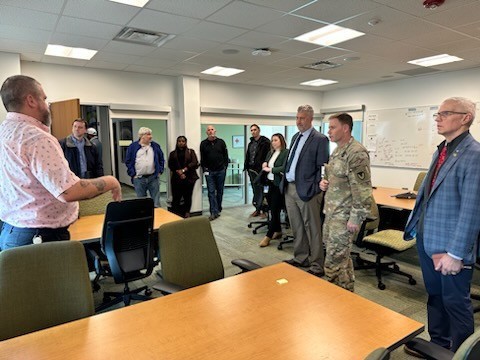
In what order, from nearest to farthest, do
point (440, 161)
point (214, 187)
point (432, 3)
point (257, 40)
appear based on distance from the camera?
1. point (440, 161)
2. point (432, 3)
3. point (257, 40)
4. point (214, 187)

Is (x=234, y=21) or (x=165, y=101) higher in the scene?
(x=234, y=21)

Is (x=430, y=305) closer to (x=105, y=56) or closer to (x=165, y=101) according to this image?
(x=105, y=56)

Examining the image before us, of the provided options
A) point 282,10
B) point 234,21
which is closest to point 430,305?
point 282,10

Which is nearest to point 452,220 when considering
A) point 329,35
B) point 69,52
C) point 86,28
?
point 329,35

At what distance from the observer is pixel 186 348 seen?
1.14m

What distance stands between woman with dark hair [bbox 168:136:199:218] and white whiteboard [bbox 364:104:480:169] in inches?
161

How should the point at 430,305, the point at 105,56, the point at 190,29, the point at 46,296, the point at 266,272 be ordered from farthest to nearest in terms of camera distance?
the point at 105,56 < the point at 190,29 < the point at 430,305 < the point at 266,272 < the point at 46,296

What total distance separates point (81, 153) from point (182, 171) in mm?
2043

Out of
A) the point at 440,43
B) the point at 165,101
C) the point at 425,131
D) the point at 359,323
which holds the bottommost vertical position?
the point at 359,323

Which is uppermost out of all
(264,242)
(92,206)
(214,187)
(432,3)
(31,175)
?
(432,3)

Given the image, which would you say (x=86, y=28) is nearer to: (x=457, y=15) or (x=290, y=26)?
(x=290, y=26)

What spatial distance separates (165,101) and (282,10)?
142 inches

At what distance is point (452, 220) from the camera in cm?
178

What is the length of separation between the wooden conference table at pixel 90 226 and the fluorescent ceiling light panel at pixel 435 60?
4622 mm
